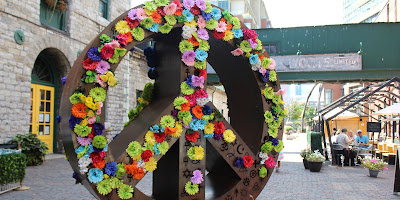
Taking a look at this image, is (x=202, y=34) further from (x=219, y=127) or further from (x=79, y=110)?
(x=79, y=110)

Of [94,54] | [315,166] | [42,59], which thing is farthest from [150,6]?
[42,59]

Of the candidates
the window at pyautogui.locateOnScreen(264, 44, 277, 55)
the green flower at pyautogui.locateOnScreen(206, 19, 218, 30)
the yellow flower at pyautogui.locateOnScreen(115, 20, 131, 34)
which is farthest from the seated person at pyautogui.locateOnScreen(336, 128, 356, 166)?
the yellow flower at pyautogui.locateOnScreen(115, 20, 131, 34)

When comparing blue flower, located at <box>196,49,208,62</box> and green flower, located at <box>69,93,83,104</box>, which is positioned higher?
blue flower, located at <box>196,49,208,62</box>

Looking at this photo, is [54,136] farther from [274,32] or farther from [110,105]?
[274,32]

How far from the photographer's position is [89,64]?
3162 millimetres

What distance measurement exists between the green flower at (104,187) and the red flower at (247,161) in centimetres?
164

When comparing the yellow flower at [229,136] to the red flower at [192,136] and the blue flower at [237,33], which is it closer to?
the red flower at [192,136]

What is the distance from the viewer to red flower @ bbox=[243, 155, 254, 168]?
409cm

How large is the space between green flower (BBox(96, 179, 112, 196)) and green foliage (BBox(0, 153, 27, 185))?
13.9 feet

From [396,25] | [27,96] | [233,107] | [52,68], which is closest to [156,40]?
[233,107]

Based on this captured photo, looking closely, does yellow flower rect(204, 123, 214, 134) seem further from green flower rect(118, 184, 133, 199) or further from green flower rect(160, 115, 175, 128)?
green flower rect(118, 184, 133, 199)

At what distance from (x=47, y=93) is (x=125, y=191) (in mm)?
9975

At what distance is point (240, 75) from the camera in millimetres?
4594

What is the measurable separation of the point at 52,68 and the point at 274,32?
1067 centimetres
